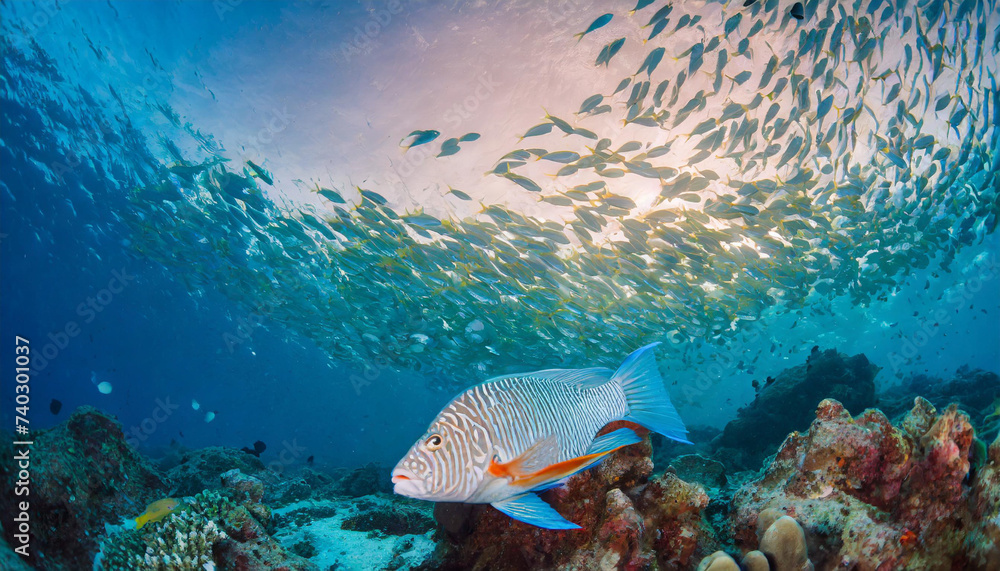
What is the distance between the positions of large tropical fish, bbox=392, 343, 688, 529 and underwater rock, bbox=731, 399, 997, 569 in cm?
160

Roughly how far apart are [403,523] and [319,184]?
1128 centimetres

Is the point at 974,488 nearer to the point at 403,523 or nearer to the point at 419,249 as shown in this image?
the point at 403,523

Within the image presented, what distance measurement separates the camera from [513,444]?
151 centimetres

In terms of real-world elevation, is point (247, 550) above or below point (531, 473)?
below

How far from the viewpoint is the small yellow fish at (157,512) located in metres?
2.96

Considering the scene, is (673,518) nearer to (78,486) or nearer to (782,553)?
(782,553)

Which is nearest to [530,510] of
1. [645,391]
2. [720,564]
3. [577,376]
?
[577,376]

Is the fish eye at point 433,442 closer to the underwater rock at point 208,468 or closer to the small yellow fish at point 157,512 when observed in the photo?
the small yellow fish at point 157,512

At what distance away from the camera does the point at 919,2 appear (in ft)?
23.8

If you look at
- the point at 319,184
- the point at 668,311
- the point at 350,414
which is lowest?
the point at 350,414

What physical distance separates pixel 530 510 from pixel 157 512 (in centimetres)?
338

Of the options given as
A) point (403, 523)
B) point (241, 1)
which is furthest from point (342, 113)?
point (403, 523)

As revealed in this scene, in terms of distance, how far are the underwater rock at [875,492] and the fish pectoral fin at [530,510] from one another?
6.50ft

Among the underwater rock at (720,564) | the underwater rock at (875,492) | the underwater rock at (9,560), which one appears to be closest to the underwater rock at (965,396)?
the underwater rock at (875,492)
